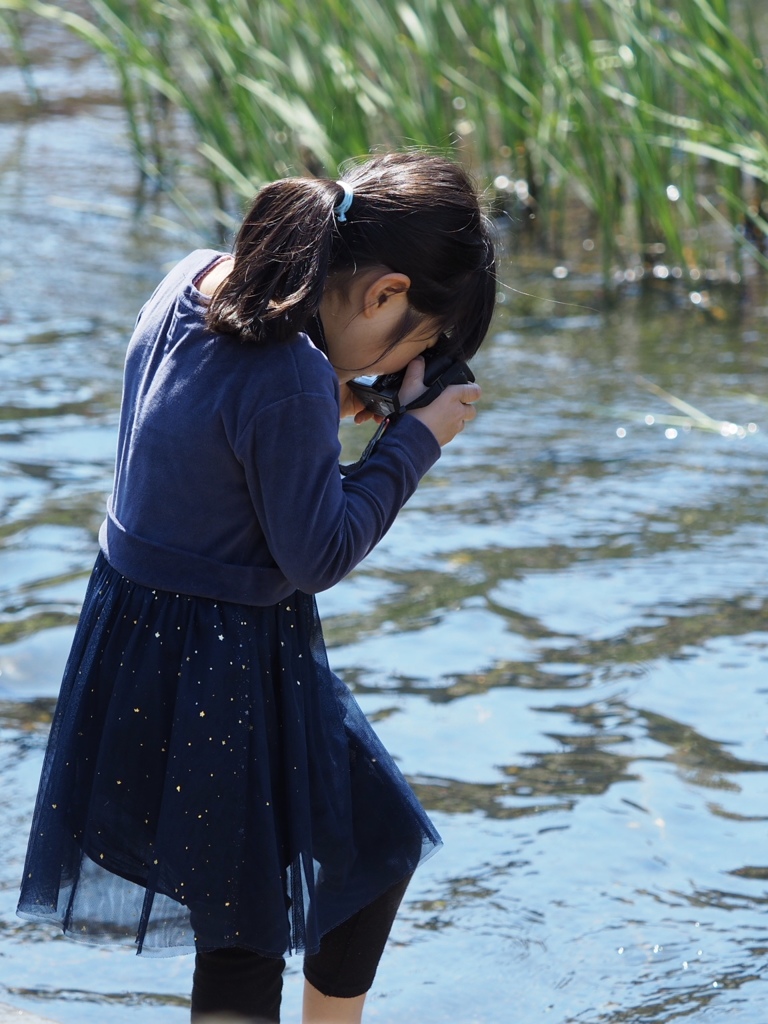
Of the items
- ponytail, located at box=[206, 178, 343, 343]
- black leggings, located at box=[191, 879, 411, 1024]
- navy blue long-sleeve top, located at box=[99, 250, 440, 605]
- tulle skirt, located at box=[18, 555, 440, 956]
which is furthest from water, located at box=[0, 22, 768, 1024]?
ponytail, located at box=[206, 178, 343, 343]

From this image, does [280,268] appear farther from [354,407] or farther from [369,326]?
[354,407]

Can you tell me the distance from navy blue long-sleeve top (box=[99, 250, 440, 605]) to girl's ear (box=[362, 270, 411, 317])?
114 millimetres

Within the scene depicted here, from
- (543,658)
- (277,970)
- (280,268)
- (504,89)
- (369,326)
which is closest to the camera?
(280,268)

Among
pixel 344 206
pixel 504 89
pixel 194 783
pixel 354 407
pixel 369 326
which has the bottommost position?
pixel 194 783

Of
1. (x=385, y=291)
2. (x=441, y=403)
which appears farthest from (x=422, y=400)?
(x=385, y=291)

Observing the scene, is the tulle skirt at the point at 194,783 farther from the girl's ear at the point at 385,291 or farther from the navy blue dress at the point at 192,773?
the girl's ear at the point at 385,291

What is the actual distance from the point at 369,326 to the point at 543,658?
1631mm

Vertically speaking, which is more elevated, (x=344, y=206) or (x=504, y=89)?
(x=344, y=206)

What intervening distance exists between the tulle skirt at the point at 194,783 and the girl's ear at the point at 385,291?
1.11ft

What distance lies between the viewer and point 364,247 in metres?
1.57

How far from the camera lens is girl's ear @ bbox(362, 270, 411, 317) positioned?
62.1 inches

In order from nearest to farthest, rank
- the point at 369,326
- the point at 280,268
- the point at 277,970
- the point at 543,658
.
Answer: the point at 280,268 < the point at 369,326 < the point at 277,970 < the point at 543,658

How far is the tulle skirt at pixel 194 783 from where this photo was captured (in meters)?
1.58

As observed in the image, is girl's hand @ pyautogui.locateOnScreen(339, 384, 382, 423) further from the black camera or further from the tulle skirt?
the tulle skirt
